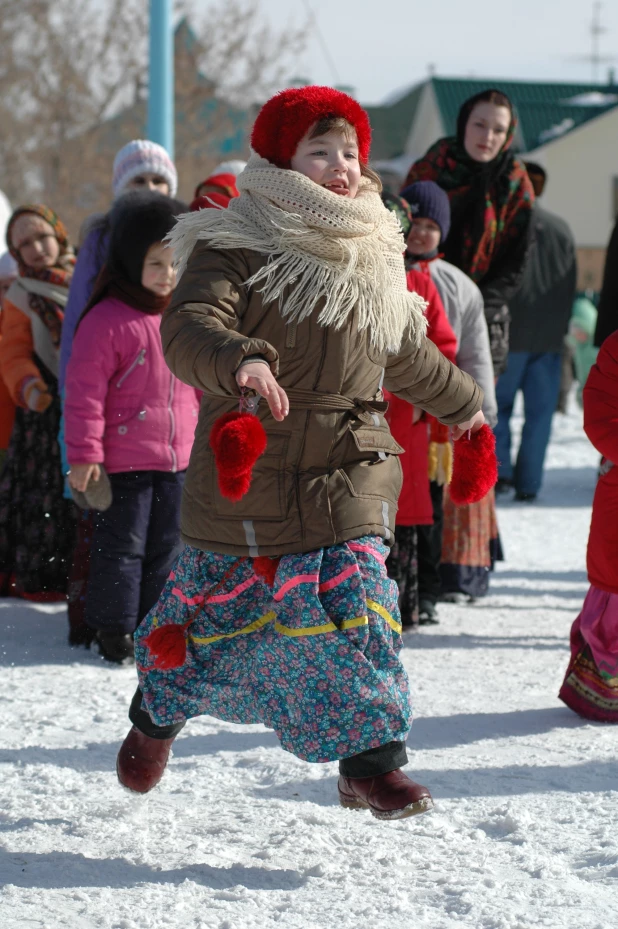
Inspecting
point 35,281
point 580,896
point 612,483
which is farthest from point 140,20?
point 580,896

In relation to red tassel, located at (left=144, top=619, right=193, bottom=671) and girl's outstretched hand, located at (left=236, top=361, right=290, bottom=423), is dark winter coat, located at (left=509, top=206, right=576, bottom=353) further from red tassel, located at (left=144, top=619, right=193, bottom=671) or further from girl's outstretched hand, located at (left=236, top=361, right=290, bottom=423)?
girl's outstretched hand, located at (left=236, top=361, right=290, bottom=423)

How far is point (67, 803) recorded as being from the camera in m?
3.16

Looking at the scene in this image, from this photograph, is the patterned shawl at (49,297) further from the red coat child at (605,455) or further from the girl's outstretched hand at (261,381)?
the girl's outstretched hand at (261,381)

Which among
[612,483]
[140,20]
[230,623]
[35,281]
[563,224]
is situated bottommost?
[230,623]

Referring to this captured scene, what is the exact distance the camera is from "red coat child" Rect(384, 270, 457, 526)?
491cm

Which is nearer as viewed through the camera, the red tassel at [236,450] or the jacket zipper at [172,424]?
the red tassel at [236,450]

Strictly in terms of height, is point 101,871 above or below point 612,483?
below

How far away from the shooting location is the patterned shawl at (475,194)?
5.98 meters

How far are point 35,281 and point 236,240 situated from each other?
2811 millimetres

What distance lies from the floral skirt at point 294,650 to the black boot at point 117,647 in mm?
1656

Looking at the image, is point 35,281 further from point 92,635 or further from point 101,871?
point 101,871

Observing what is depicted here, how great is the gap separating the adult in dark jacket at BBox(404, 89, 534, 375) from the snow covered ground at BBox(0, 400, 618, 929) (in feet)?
7.17

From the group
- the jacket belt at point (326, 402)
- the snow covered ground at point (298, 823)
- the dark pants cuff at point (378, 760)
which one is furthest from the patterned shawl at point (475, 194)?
the dark pants cuff at point (378, 760)

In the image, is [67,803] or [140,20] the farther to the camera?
[140,20]
